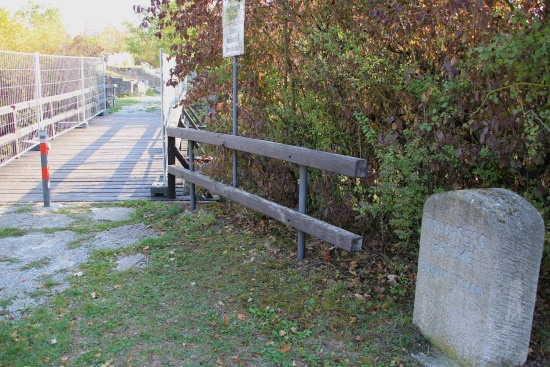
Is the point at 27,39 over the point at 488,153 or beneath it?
over

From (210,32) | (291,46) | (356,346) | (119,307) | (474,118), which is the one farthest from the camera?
(210,32)

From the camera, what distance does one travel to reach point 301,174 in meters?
5.09

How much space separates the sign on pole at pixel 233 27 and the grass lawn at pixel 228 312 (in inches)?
86.5

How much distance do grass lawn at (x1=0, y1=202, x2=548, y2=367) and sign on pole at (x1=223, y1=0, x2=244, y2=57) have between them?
220 centimetres

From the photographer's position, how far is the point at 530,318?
3.28 m

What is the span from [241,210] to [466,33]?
4002mm

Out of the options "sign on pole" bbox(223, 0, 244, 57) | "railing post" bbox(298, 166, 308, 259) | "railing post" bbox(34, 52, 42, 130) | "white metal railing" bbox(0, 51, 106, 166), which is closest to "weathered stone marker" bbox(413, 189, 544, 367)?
"railing post" bbox(298, 166, 308, 259)

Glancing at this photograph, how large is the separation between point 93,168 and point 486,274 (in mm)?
9269

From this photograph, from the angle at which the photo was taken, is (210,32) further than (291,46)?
Yes

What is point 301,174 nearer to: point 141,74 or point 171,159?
point 171,159

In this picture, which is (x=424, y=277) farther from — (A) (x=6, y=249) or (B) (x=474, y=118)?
(A) (x=6, y=249)

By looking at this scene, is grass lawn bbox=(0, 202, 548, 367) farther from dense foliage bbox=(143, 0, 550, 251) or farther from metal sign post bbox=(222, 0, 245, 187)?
metal sign post bbox=(222, 0, 245, 187)

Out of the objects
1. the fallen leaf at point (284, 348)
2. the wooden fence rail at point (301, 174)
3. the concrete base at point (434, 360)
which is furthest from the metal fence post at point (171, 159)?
the concrete base at point (434, 360)

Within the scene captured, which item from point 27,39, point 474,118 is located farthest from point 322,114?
point 27,39
